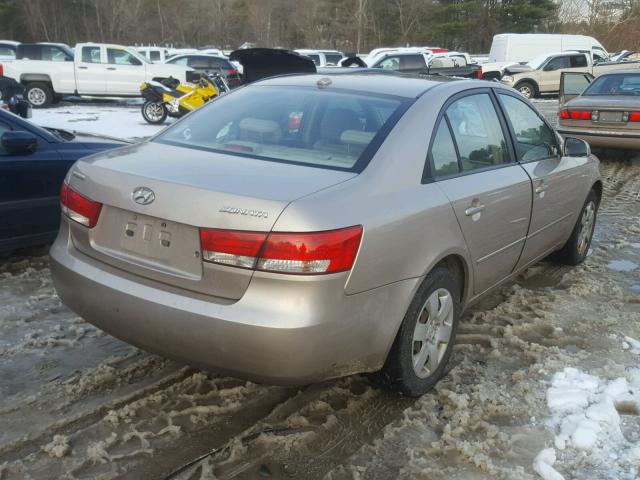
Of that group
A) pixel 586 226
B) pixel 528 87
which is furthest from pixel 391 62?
pixel 586 226

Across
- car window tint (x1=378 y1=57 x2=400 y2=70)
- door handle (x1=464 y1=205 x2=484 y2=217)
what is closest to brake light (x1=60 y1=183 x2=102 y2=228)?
door handle (x1=464 y1=205 x2=484 y2=217)

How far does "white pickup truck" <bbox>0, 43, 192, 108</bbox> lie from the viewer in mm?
18109

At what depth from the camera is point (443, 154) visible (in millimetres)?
3295

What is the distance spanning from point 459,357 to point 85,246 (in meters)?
2.15

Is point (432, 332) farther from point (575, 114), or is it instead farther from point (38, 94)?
point (38, 94)

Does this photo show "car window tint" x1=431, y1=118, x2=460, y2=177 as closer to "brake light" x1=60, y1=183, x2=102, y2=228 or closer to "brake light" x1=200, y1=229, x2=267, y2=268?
"brake light" x1=200, y1=229, x2=267, y2=268

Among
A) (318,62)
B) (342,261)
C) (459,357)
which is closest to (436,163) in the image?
(342,261)

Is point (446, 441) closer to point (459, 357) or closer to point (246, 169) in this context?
point (459, 357)

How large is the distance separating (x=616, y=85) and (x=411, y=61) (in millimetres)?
11338

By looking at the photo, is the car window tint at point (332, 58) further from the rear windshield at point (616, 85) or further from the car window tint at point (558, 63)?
the rear windshield at point (616, 85)

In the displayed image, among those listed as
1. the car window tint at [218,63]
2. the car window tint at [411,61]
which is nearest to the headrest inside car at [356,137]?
the car window tint at [218,63]

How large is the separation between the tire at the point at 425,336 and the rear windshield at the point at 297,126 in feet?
2.35

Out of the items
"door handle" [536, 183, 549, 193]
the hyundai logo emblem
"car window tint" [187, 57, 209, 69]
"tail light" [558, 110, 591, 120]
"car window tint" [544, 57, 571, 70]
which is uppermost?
the hyundai logo emblem

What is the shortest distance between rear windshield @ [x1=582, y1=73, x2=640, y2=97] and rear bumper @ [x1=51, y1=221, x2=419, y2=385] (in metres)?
9.02
